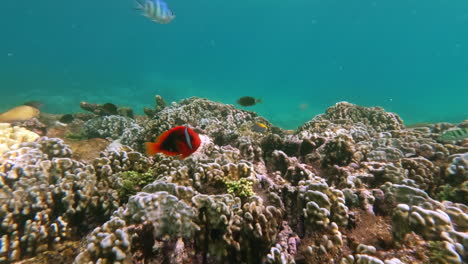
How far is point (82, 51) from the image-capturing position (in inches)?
5591

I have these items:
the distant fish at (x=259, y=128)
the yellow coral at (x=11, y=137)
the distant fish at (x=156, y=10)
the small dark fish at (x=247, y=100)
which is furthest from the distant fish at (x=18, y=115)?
the distant fish at (x=259, y=128)

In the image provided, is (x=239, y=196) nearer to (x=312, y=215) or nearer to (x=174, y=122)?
(x=312, y=215)

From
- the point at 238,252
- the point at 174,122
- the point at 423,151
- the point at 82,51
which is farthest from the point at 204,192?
the point at 82,51

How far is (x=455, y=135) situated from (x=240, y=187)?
5.76 m

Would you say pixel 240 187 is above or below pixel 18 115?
below

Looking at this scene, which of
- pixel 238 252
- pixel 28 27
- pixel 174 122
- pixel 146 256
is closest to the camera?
pixel 146 256

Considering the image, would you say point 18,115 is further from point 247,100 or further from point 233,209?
point 233,209

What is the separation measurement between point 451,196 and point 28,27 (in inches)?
9280

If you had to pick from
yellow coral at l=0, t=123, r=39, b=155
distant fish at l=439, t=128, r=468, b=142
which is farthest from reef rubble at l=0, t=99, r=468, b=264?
yellow coral at l=0, t=123, r=39, b=155

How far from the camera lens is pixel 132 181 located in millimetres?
3770

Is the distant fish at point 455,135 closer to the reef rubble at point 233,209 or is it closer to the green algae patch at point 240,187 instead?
the reef rubble at point 233,209

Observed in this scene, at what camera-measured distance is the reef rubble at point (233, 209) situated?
2398 millimetres

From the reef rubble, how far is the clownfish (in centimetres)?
58

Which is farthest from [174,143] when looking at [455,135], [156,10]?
[455,135]
